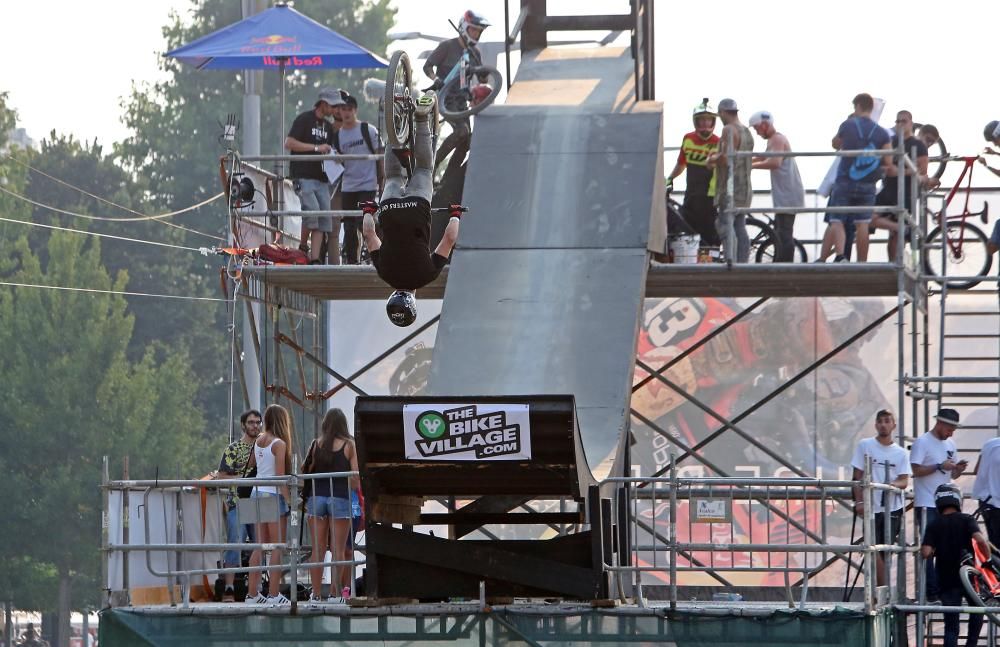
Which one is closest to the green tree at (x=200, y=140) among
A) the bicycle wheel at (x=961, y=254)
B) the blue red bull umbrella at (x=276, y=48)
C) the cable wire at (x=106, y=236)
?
the cable wire at (x=106, y=236)

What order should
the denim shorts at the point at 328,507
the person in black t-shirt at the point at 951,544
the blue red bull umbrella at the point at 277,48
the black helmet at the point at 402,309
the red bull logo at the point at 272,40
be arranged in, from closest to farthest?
the black helmet at the point at 402,309, the denim shorts at the point at 328,507, the person in black t-shirt at the point at 951,544, the blue red bull umbrella at the point at 277,48, the red bull logo at the point at 272,40

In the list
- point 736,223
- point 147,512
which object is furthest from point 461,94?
point 147,512

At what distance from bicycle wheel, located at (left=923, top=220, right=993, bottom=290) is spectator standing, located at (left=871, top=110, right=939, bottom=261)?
959mm

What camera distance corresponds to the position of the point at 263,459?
50.4 ft

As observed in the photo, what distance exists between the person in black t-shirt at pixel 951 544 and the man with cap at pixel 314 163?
261 inches

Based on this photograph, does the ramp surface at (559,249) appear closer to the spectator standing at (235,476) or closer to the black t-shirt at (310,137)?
the spectator standing at (235,476)

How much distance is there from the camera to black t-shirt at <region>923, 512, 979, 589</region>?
613 inches

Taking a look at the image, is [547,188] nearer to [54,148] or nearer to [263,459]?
[263,459]

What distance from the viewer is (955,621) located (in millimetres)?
15461

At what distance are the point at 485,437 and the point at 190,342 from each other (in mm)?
55196

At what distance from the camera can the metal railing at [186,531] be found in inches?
539

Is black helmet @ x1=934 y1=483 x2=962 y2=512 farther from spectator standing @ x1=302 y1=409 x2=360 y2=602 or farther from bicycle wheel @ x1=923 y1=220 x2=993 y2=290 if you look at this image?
spectator standing @ x1=302 y1=409 x2=360 y2=602

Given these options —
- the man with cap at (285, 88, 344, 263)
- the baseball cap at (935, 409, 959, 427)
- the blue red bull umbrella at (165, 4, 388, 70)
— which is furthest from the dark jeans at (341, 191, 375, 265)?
the baseball cap at (935, 409, 959, 427)

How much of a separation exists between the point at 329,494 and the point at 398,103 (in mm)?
3156
